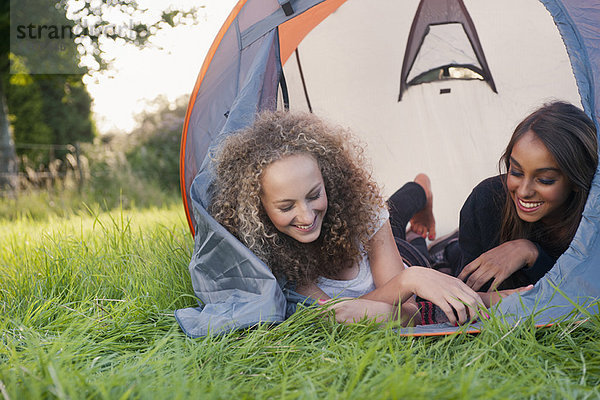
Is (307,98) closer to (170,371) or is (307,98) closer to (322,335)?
(322,335)

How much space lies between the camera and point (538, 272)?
1798 millimetres

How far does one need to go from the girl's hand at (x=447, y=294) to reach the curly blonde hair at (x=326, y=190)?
9.8 inches

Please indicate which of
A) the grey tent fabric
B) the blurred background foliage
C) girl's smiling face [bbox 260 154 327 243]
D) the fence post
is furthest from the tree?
girl's smiling face [bbox 260 154 327 243]

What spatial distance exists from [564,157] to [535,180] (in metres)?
0.11

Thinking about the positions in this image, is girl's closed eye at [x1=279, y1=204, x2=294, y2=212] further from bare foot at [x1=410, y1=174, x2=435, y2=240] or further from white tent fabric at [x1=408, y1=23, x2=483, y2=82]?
white tent fabric at [x1=408, y1=23, x2=483, y2=82]

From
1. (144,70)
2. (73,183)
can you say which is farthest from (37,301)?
(144,70)

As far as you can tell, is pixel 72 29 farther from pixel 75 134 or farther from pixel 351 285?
pixel 75 134

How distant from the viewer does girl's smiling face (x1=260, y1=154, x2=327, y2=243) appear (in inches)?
59.3

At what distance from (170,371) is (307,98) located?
71.2 inches

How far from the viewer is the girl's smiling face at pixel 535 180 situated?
169 cm

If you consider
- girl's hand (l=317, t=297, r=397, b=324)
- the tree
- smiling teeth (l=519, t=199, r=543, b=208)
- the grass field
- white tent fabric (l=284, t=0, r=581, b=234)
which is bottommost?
the grass field

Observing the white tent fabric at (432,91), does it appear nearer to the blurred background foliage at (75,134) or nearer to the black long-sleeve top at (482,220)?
the black long-sleeve top at (482,220)

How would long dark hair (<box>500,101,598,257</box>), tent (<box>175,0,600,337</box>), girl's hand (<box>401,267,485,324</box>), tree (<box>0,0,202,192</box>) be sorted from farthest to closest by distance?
tree (<box>0,0,202,192</box>) → tent (<box>175,0,600,337</box>) → long dark hair (<box>500,101,598,257</box>) → girl's hand (<box>401,267,485,324</box>)

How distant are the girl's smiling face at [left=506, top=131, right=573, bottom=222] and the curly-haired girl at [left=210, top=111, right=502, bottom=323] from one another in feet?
1.50
